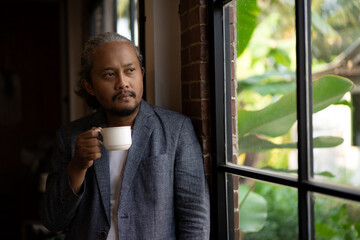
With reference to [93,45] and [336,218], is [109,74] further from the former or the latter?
[336,218]

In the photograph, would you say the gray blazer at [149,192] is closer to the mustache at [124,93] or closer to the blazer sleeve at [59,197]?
the blazer sleeve at [59,197]

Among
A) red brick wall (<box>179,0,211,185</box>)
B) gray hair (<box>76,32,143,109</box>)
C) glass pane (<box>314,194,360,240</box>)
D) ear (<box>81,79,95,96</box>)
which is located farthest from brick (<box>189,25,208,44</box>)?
glass pane (<box>314,194,360,240</box>)

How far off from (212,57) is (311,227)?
2.62 feet

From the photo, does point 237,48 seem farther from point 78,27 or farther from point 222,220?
point 78,27

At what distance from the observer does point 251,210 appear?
1589 millimetres

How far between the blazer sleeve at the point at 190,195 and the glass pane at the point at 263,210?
0.17 meters

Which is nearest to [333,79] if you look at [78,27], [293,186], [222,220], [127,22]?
[293,186]

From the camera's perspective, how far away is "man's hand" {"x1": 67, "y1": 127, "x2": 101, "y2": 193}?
140 cm

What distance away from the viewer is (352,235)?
3.47 feet

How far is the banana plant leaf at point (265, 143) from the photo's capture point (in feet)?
3.56

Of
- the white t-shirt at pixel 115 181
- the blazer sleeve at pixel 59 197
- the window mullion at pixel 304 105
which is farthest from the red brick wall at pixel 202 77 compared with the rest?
the blazer sleeve at pixel 59 197

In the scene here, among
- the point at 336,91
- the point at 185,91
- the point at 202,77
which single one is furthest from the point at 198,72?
the point at 336,91

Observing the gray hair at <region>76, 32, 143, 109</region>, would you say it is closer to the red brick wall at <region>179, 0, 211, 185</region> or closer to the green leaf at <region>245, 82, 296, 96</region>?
the red brick wall at <region>179, 0, 211, 185</region>

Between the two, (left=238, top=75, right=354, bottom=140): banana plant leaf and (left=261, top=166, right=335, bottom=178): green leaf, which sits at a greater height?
(left=238, top=75, right=354, bottom=140): banana plant leaf
